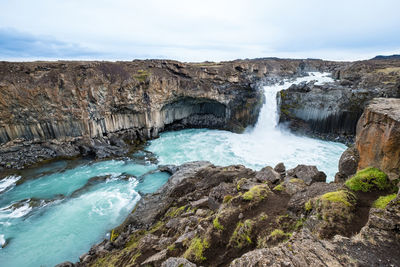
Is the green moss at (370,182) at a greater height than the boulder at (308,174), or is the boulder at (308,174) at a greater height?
the green moss at (370,182)

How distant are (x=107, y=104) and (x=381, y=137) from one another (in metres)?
25.5

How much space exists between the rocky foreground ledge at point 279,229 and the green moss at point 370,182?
0.02m

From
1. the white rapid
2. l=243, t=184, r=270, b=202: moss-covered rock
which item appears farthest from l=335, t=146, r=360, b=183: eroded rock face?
the white rapid

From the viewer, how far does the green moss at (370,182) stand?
18.7 feet

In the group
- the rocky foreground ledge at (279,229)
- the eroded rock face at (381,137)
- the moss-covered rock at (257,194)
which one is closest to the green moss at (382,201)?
the rocky foreground ledge at (279,229)

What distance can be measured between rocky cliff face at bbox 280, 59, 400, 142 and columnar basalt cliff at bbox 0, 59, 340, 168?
18.4ft

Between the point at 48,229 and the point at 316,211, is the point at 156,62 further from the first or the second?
the point at 316,211

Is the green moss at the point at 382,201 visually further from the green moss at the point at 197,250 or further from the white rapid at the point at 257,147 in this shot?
the white rapid at the point at 257,147

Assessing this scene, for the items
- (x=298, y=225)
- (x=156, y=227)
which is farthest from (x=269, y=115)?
(x=298, y=225)

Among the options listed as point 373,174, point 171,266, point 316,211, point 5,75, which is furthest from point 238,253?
point 5,75

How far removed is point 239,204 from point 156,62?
2977cm

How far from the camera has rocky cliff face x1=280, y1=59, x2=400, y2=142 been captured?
25.9m

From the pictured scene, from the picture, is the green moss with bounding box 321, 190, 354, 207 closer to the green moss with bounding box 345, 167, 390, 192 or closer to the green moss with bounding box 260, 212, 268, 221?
the green moss with bounding box 345, 167, 390, 192

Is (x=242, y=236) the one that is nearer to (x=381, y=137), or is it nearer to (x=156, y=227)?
(x=381, y=137)
